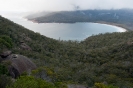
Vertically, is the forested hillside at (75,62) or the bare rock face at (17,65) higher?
the bare rock face at (17,65)

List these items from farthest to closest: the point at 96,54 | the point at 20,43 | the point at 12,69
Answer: the point at 96,54, the point at 20,43, the point at 12,69

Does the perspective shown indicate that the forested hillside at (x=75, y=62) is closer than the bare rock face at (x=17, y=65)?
No

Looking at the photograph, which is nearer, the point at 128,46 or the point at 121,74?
the point at 121,74

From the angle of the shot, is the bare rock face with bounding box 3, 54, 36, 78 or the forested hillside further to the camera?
the forested hillside

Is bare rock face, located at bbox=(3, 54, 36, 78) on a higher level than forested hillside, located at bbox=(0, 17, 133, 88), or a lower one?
higher

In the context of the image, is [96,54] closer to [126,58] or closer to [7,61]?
[126,58]

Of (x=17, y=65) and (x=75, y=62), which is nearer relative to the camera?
(x=17, y=65)

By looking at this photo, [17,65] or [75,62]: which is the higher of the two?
[17,65]

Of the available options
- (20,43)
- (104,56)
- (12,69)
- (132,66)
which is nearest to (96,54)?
(104,56)
